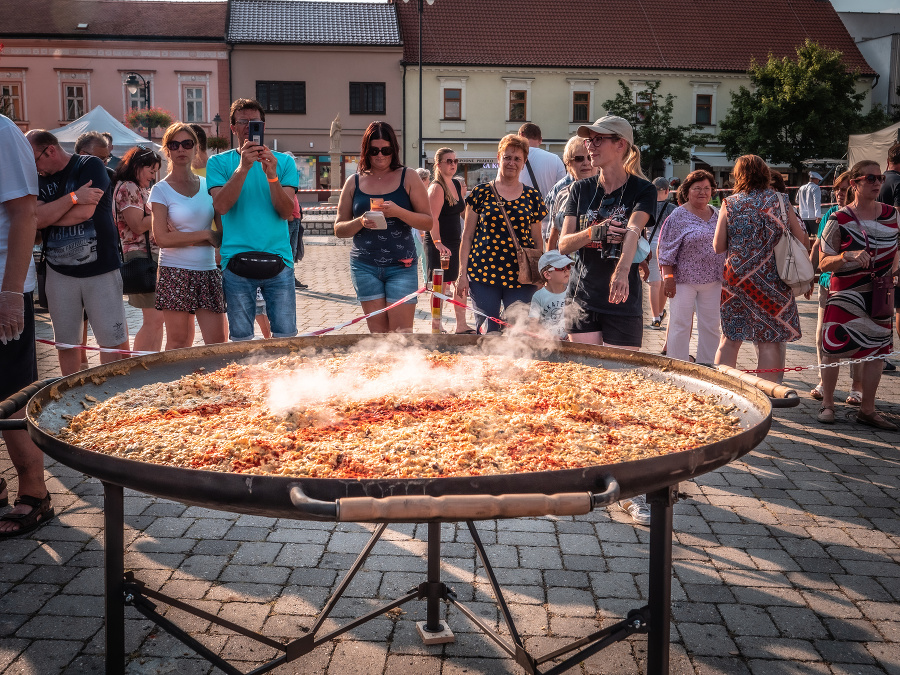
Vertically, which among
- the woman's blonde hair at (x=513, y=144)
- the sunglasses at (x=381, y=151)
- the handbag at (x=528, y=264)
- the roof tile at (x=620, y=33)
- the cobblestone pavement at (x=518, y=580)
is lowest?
the cobblestone pavement at (x=518, y=580)

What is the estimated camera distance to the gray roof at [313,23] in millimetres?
42094

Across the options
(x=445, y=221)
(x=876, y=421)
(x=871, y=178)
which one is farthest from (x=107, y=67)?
(x=876, y=421)

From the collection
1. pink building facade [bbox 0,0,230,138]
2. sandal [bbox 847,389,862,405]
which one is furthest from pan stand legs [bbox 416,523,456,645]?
pink building facade [bbox 0,0,230,138]

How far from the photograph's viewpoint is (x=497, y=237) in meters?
6.08

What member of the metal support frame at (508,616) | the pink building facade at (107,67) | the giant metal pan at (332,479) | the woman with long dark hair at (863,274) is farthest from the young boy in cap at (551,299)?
the pink building facade at (107,67)

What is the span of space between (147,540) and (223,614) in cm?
96

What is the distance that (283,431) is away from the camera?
2400mm

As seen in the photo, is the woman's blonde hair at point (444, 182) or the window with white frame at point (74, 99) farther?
the window with white frame at point (74, 99)

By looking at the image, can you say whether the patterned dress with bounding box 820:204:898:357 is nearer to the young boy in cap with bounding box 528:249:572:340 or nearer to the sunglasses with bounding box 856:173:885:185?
the sunglasses with bounding box 856:173:885:185

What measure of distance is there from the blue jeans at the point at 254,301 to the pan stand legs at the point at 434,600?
252 cm

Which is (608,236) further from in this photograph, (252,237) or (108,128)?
(108,128)

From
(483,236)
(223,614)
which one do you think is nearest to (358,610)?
(223,614)

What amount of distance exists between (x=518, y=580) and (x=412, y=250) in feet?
9.28

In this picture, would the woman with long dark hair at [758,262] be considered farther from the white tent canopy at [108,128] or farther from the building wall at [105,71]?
the building wall at [105,71]
